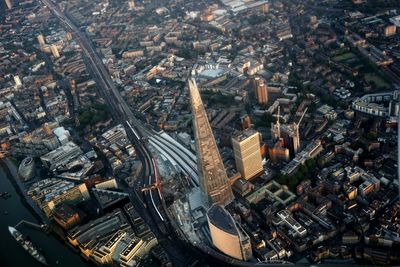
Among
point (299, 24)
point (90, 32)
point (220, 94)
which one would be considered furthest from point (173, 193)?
point (90, 32)

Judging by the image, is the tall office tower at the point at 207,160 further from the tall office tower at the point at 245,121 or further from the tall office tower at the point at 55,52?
the tall office tower at the point at 55,52

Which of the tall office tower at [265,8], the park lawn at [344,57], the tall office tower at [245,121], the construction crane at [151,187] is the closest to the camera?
the construction crane at [151,187]

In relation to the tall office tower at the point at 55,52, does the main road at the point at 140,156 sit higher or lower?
lower

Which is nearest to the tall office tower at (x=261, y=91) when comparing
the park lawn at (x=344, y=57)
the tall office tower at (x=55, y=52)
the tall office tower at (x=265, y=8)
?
the park lawn at (x=344, y=57)

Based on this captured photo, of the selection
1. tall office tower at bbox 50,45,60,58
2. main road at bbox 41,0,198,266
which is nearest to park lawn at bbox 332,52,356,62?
main road at bbox 41,0,198,266

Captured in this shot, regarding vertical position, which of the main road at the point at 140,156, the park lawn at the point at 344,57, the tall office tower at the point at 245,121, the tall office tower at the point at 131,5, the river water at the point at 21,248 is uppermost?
the tall office tower at the point at 131,5

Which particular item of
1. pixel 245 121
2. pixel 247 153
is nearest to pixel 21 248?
pixel 247 153

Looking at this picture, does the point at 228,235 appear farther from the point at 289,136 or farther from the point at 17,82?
the point at 17,82
